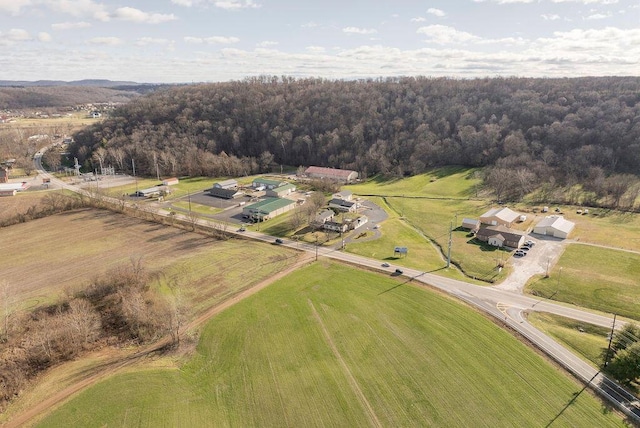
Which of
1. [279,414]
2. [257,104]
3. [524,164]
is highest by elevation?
[257,104]

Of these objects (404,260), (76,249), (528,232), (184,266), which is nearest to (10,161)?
(76,249)

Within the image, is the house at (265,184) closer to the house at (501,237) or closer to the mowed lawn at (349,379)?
the house at (501,237)

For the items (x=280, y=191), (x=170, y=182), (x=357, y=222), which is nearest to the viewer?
(x=357, y=222)

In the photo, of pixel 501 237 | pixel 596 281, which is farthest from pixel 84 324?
pixel 596 281

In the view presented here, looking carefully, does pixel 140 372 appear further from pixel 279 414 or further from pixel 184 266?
pixel 184 266

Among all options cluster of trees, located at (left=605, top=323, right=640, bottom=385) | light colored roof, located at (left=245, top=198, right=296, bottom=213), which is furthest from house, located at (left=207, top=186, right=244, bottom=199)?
cluster of trees, located at (left=605, top=323, right=640, bottom=385)

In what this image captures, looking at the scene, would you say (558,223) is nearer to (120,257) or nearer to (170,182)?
(120,257)

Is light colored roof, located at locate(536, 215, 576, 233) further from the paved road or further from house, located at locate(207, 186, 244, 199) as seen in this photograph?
house, located at locate(207, 186, 244, 199)
